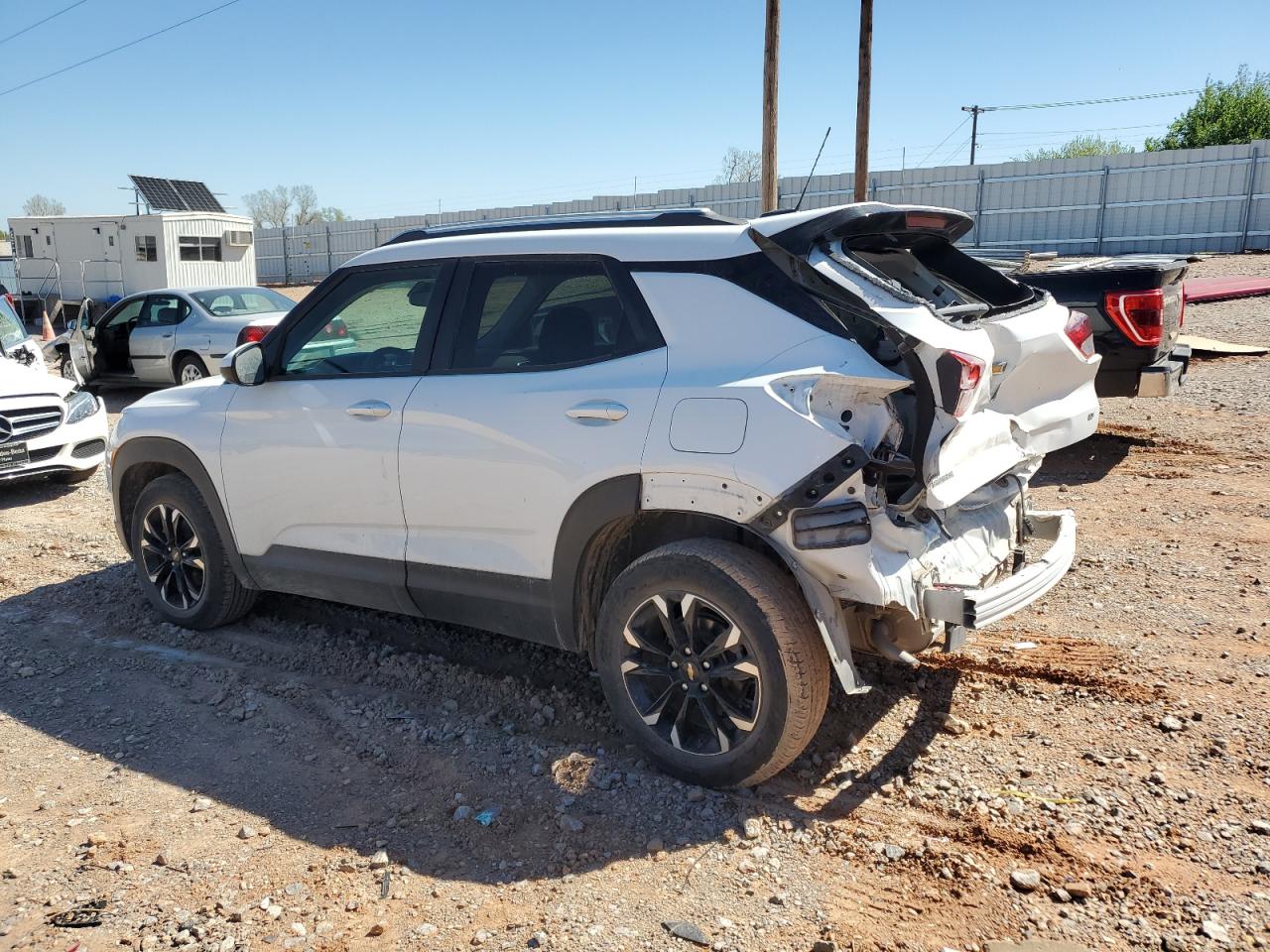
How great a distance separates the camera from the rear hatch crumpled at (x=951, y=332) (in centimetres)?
347

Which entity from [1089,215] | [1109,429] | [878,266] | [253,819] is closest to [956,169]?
[1089,215]

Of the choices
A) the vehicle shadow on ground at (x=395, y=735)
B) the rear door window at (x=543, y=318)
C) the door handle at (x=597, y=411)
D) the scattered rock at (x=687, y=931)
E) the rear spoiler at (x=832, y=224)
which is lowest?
the scattered rock at (x=687, y=931)

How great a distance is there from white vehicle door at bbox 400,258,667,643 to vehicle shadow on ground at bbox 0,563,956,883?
473 millimetres

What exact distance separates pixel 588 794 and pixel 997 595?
1572 mm

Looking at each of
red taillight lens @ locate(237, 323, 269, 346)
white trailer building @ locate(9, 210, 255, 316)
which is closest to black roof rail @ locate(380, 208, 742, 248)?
red taillight lens @ locate(237, 323, 269, 346)

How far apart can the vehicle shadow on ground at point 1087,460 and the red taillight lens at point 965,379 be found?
449cm

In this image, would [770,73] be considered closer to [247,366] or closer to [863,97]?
[863,97]

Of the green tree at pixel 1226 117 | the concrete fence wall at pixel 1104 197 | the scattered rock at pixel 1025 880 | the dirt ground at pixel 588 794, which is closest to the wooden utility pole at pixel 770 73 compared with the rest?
the concrete fence wall at pixel 1104 197

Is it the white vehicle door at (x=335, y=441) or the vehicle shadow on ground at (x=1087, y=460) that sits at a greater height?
the white vehicle door at (x=335, y=441)

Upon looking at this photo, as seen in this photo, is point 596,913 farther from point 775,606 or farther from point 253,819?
point 253,819

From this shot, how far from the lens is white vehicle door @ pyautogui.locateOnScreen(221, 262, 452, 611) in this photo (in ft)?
14.4

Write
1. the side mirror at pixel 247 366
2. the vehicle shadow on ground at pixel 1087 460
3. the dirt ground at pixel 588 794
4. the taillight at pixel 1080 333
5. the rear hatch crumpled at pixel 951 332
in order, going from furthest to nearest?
the vehicle shadow on ground at pixel 1087 460
the side mirror at pixel 247 366
the taillight at pixel 1080 333
the rear hatch crumpled at pixel 951 332
the dirt ground at pixel 588 794

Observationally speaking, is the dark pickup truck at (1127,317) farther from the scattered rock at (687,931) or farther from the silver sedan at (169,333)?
the silver sedan at (169,333)

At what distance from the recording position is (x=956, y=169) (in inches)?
1070
